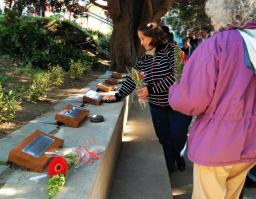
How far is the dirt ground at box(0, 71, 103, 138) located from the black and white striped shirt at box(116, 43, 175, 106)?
1.44 metres

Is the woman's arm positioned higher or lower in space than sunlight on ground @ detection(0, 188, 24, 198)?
higher

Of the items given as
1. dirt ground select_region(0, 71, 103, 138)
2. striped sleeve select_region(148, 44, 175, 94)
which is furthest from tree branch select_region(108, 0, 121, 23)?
striped sleeve select_region(148, 44, 175, 94)

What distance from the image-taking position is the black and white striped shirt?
5.01 meters

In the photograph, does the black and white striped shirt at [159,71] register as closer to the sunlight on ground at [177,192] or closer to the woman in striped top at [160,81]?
the woman in striped top at [160,81]

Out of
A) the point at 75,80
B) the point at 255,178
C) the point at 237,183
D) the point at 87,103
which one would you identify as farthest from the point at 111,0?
the point at 237,183

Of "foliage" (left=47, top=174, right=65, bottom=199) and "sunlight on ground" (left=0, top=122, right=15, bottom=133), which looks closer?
"foliage" (left=47, top=174, right=65, bottom=199)

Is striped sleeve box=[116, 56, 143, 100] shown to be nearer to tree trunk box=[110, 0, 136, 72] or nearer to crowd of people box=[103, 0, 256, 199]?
crowd of people box=[103, 0, 256, 199]

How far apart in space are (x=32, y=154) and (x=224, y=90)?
→ 132 cm

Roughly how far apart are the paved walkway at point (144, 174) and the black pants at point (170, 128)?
0.16 meters

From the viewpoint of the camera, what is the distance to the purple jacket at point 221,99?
269 cm

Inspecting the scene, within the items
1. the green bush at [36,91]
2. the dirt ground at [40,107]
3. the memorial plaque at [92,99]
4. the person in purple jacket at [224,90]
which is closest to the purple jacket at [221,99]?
the person in purple jacket at [224,90]

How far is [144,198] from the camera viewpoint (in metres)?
4.36

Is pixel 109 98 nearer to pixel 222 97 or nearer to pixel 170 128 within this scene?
pixel 170 128

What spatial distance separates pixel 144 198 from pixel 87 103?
74.3 inches
